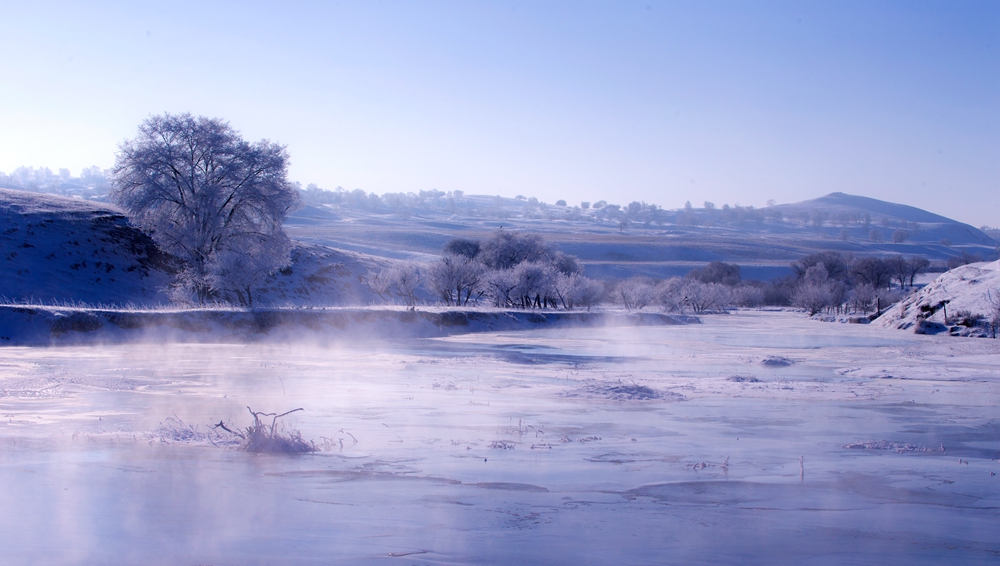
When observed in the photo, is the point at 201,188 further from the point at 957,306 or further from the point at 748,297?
the point at 748,297

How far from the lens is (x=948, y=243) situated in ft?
527

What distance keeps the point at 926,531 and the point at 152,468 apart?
6.48 metres

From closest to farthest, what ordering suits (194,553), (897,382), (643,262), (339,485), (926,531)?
(194,553)
(926,531)
(339,485)
(897,382)
(643,262)

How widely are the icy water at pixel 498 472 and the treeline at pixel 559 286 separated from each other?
3631 centimetres

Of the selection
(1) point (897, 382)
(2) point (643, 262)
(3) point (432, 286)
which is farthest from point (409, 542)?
(2) point (643, 262)

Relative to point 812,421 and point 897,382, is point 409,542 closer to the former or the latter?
point 812,421

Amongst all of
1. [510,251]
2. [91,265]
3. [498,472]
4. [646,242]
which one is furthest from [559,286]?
[646,242]

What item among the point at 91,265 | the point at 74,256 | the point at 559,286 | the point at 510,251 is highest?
the point at 510,251

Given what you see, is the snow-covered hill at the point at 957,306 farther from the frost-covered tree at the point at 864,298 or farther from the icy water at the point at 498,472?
the icy water at the point at 498,472

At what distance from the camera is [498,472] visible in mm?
6867

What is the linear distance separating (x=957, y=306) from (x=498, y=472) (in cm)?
3544

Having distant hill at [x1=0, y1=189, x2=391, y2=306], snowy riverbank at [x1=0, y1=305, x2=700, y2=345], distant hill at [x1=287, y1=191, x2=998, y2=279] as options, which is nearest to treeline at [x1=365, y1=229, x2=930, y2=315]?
distant hill at [x1=0, y1=189, x2=391, y2=306]

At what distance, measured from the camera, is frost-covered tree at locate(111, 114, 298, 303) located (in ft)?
123

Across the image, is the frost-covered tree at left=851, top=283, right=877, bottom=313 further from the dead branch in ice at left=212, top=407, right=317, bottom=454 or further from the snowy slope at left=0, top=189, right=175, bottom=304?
the dead branch in ice at left=212, top=407, right=317, bottom=454
